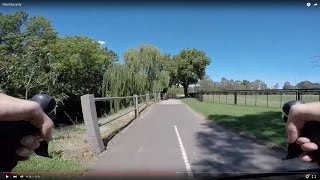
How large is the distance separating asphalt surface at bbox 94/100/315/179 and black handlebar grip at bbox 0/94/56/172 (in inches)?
201

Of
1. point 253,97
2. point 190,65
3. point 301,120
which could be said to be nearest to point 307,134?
point 301,120

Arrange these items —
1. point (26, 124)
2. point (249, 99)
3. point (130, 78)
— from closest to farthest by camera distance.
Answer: point (26, 124), point (130, 78), point (249, 99)

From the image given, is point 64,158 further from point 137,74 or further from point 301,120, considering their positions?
point 137,74

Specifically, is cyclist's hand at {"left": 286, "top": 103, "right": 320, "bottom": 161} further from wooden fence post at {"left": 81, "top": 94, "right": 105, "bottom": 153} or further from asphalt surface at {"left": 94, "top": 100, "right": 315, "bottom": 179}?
wooden fence post at {"left": 81, "top": 94, "right": 105, "bottom": 153}

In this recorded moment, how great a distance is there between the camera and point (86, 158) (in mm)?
7730

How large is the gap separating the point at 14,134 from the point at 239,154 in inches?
301

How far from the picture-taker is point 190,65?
43344 millimetres

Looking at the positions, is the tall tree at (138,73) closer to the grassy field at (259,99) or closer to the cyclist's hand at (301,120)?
the grassy field at (259,99)

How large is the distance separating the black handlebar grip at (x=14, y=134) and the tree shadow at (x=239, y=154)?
15.5 ft

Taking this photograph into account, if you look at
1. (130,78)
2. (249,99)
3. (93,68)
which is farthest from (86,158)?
(93,68)

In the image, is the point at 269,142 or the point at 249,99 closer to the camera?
the point at 269,142

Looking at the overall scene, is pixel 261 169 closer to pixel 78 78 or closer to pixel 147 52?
pixel 147 52

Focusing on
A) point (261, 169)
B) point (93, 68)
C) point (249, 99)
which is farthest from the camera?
point (93, 68)

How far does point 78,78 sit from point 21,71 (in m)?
27.8
